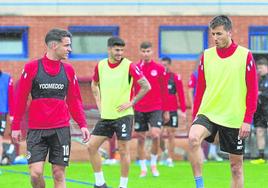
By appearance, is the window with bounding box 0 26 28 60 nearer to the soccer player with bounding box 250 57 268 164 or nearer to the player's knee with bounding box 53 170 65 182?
the soccer player with bounding box 250 57 268 164

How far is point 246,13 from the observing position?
23453 millimetres

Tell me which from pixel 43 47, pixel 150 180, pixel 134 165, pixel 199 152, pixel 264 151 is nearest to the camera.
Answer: pixel 199 152

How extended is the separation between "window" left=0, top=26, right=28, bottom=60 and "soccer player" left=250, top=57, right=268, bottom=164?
6.57 meters

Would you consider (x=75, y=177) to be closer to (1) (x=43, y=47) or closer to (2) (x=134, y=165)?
(2) (x=134, y=165)

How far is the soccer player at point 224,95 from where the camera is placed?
10344mm

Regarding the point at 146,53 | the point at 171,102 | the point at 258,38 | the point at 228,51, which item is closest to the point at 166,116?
the point at 171,102

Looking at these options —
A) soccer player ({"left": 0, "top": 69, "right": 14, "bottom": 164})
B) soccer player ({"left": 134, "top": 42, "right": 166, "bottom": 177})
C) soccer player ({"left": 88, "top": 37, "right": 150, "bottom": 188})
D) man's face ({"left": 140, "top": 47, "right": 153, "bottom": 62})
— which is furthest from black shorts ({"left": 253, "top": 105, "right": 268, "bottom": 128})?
soccer player ({"left": 88, "top": 37, "right": 150, "bottom": 188})

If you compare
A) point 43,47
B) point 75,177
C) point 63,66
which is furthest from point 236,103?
point 43,47

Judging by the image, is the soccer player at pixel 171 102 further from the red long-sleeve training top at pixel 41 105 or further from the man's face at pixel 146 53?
the red long-sleeve training top at pixel 41 105

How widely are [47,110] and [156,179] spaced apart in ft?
19.8

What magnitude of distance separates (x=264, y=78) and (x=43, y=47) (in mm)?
6193

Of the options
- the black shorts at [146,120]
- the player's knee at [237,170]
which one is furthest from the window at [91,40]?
the player's knee at [237,170]

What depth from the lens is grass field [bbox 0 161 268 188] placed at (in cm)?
1463

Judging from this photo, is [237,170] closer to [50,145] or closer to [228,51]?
[228,51]
